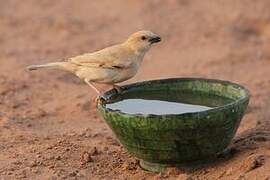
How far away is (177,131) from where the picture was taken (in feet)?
19.5

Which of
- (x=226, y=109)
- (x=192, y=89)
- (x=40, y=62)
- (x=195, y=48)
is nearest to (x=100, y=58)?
(x=192, y=89)

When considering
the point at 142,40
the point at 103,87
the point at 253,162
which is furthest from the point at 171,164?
the point at 103,87

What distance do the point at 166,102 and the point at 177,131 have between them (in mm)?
652

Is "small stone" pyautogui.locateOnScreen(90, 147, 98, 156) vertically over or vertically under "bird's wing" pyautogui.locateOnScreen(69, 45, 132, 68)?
under

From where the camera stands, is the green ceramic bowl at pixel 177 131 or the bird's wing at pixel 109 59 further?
the bird's wing at pixel 109 59

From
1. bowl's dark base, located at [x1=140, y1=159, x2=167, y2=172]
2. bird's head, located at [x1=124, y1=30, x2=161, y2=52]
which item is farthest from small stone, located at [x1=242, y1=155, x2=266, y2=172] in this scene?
bird's head, located at [x1=124, y1=30, x2=161, y2=52]

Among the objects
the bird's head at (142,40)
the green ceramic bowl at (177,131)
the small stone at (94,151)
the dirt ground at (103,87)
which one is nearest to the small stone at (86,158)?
the dirt ground at (103,87)

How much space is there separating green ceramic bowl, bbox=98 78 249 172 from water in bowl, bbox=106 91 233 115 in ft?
0.36

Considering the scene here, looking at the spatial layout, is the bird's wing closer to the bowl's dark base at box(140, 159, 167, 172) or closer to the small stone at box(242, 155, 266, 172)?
the bowl's dark base at box(140, 159, 167, 172)

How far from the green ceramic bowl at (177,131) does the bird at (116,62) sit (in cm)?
23

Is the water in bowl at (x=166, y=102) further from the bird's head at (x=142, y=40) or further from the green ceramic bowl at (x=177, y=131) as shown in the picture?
the bird's head at (x=142, y=40)

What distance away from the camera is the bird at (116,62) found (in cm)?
665

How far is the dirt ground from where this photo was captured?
21.6 ft

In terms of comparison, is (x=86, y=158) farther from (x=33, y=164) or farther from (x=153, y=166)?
(x=153, y=166)
